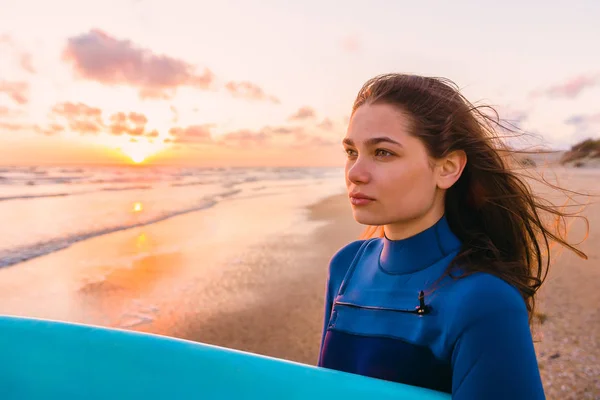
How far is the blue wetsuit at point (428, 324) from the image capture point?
39.6 inches

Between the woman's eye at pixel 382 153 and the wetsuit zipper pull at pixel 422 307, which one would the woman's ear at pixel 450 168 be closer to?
the woman's eye at pixel 382 153

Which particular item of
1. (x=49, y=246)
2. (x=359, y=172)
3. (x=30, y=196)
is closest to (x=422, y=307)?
(x=359, y=172)

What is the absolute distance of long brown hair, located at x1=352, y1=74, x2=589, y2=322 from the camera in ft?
4.41

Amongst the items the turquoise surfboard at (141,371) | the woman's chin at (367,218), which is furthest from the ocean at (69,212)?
the woman's chin at (367,218)

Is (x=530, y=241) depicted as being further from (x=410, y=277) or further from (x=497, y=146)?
(x=410, y=277)

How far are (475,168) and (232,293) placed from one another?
3.31m

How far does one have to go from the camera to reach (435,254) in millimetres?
1339

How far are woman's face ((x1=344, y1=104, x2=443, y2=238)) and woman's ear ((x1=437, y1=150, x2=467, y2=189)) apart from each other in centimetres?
3

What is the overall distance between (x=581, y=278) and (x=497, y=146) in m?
3.82

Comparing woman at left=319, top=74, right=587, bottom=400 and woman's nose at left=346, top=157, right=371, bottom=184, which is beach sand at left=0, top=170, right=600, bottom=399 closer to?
woman at left=319, top=74, right=587, bottom=400

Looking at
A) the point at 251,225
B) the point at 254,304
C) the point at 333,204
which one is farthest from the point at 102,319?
the point at 333,204

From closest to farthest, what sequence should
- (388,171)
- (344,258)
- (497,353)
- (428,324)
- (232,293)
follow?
(497,353)
(428,324)
(388,171)
(344,258)
(232,293)

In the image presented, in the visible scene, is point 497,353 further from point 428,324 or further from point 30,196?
point 30,196

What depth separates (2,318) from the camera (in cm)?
211
